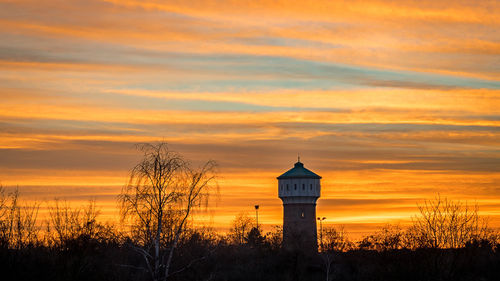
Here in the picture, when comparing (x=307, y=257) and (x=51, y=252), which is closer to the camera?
(x=51, y=252)

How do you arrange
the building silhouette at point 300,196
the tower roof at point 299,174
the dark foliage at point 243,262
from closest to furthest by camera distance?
the dark foliage at point 243,262, the building silhouette at point 300,196, the tower roof at point 299,174

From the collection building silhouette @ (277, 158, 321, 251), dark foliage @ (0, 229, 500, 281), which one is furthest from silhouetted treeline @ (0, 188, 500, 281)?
building silhouette @ (277, 158, 321, 251)

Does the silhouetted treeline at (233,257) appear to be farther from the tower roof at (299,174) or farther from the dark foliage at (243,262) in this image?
the tower roof at (299,174)

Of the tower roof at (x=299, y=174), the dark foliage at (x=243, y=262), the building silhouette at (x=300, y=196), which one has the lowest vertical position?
the dark foliage at (x=243, y=262)

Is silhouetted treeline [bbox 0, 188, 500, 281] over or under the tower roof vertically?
under

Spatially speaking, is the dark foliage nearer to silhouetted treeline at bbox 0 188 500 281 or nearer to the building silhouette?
silhouetted treeline at bbox 0 188 500 281

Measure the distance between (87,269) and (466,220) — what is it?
996 inches

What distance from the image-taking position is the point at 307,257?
62125 millimetres

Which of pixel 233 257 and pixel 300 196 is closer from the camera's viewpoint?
pixel 233 257

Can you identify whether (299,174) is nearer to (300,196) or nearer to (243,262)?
(300,196)

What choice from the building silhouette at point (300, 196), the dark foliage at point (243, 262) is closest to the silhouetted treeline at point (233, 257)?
the dark foliage at point (243, 262)

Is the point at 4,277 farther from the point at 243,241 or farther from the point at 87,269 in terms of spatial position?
the point at 243,241

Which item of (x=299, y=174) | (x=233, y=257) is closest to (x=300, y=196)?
(x=299, y=174)

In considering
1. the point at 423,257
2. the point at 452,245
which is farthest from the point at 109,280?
the point at 452,245
